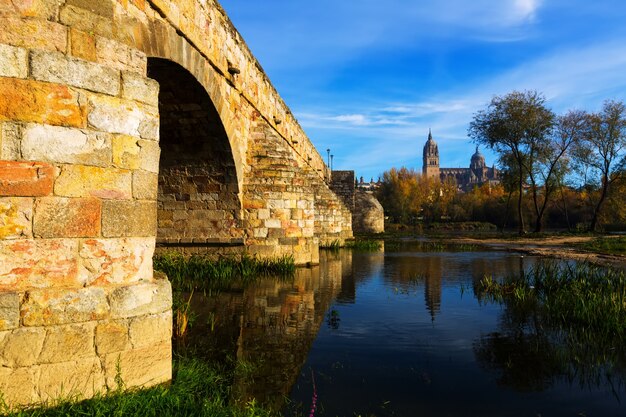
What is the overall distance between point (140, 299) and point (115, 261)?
13.9 inches

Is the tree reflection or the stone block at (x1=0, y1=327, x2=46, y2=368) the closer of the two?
the stone block at (x1=0, y1=327, x2=46, y2=368)

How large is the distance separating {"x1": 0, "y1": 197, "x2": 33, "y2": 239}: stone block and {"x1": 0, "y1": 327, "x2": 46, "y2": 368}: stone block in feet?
2.13

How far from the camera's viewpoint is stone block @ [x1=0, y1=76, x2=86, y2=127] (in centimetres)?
315

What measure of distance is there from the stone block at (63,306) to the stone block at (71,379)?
0.29m

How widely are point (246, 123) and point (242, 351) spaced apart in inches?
290

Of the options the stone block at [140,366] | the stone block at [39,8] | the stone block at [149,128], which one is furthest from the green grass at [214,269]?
the stone block at [39,8]

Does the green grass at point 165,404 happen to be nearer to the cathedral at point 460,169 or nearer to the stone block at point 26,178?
the stone block at point 26,178

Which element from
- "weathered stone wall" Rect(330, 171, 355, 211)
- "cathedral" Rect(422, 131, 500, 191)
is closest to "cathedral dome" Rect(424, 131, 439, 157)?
"cathedral" Rect(422, 131, 500, 191)

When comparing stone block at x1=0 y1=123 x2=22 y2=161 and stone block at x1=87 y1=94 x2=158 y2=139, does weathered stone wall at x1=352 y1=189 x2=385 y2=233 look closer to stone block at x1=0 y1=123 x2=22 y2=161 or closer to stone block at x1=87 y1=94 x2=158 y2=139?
stone block at x1=87 y1=94 x2=158 y2=139

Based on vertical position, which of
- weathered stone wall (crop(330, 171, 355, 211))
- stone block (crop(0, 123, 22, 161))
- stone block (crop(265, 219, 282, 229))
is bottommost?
stone block (crop(265, 219, 282, 229))

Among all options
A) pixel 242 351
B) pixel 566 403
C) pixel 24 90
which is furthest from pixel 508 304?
pixel 24 90

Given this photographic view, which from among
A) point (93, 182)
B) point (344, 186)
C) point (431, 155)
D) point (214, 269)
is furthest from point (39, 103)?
point (431, 155)

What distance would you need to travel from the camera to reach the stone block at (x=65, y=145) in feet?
10.5

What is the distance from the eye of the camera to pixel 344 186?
1352 inches
